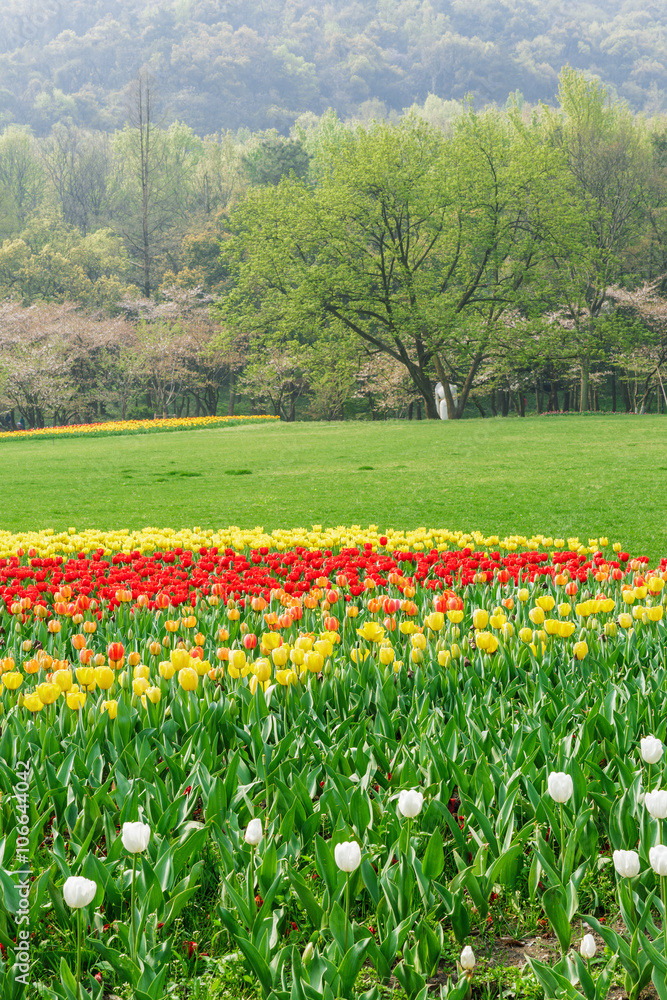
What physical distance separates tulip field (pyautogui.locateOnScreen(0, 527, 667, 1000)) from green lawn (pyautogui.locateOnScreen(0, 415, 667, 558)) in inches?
153

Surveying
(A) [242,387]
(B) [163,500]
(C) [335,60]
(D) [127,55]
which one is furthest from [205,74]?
(B) [163,500]

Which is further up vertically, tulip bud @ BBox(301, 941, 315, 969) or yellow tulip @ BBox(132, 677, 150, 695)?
yellow tulip @ BBox(132, 677, 150, 695)

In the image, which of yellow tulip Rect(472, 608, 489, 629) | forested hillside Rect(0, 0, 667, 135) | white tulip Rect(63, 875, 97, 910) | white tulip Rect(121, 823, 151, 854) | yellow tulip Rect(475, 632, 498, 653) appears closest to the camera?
white tulip Rect(63, 875, 97, 910)

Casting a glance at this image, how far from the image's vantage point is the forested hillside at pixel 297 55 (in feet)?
413

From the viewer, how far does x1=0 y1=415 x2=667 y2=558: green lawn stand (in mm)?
8211

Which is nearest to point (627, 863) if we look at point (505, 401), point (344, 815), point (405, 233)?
point (344, 815)

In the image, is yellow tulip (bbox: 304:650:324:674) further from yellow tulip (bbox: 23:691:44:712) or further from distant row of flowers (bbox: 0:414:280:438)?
distant row of flowers (bbox: 0:414:280:438)

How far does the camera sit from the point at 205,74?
13525cm

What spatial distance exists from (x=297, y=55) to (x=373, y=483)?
163343 millimetres

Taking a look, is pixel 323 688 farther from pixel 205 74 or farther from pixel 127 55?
pixel 127 55

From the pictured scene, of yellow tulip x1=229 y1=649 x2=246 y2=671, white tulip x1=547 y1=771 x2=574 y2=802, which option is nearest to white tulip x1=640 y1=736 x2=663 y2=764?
white tulip x1=547 y1=771 x2=574 y2=802

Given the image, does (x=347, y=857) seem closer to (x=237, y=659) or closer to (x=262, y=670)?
(x=262, y=670)

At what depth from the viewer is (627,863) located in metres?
1.46

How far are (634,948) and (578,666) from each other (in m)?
1.60
